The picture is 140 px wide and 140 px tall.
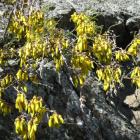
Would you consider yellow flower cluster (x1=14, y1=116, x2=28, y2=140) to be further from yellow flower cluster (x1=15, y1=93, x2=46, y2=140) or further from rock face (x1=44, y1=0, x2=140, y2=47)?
rock face (x1=44, y1=0, x2=140, y2=47)

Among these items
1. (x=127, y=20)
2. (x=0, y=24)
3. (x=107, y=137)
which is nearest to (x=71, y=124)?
(x=107, y=137)

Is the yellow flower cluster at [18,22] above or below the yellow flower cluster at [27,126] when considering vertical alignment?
above

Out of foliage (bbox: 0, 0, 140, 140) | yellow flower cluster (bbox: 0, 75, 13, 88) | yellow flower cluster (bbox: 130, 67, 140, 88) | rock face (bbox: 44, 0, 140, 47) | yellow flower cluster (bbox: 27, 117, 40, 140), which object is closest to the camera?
yellow flower cluster (bbox: 27, 117, 40, 140)

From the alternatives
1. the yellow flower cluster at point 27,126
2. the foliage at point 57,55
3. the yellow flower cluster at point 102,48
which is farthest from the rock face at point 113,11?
the yellow flower cluster at point 27,126

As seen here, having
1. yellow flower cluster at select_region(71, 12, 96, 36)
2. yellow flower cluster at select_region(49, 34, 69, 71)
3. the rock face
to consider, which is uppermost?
yellow flower cluster at select_region(71, 12, 96, 36)

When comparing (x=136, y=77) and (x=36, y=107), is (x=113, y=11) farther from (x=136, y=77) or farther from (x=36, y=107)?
(x=36, y=107)

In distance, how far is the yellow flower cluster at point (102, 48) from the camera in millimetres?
4719

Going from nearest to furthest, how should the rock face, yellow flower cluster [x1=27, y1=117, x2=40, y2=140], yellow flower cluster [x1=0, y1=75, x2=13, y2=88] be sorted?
yellow flower cluster [x1=27, y1=117, x2=40, y2=140], yellow flower cluster [x1=0, y1=75, x2=13, y2=88], the rock face

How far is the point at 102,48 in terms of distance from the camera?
4.73 metres

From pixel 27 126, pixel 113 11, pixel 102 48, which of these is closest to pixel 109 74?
pixel 102 48

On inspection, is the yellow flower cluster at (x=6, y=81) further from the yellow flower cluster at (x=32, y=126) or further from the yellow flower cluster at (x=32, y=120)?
the yellow flower cluster at (x=32, y=126)

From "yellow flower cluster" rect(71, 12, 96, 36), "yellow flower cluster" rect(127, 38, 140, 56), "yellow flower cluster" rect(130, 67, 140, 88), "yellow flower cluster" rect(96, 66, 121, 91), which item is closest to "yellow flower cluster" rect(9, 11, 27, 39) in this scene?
"yellow flower cluster" rect(71, 12, 96, 36)

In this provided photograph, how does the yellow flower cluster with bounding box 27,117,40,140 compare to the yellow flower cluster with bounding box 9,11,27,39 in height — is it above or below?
below

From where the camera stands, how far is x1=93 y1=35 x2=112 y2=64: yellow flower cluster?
4.72m
